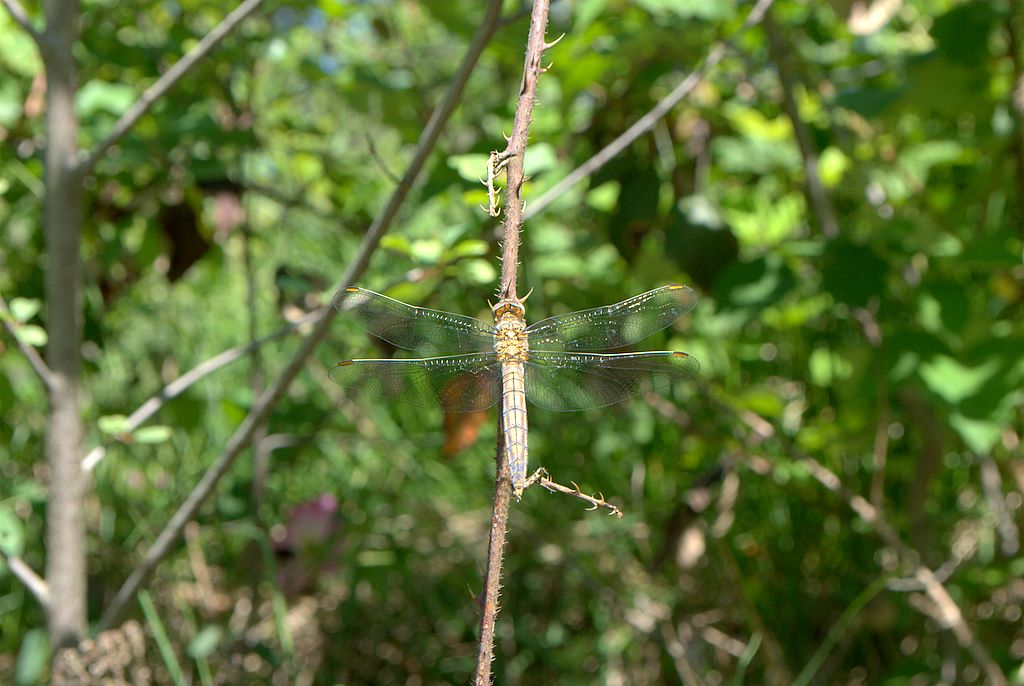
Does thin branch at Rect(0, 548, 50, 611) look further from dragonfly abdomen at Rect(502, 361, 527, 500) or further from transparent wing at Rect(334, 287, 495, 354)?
dragonfly abdomen at Rect(502, 361, 527, 500)

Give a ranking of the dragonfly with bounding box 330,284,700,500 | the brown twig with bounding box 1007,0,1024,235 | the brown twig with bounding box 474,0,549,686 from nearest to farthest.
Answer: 1. the brown twig with bounding box 474,0,549,686
2. the dragonfly with bounding box 330,284,700,500
3. the brown twig with bounding box 1007,0,1024,235

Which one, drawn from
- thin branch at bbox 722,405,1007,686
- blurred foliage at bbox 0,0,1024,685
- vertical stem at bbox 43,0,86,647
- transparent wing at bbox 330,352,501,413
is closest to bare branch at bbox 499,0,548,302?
transparent wing at bbox 330,352,501,413

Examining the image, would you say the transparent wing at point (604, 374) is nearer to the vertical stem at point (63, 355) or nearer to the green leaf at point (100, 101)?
the vertical stem at point (63, 355)

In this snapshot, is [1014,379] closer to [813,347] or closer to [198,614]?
[813,347]

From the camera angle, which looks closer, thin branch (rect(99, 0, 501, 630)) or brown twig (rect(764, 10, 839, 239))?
thin branch (rect(99, 0, 501, 630))

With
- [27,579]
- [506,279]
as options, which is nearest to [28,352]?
[27,579]

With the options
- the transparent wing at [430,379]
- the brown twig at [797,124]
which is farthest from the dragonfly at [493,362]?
the brown twig at [797,124]

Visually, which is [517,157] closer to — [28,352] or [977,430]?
[28,352]

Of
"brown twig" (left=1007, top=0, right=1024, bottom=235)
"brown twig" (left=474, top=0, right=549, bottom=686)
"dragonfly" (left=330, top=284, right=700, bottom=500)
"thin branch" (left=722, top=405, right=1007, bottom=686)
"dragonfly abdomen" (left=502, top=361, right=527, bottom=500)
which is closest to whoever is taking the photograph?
"brown twig" (left=474, top=0, right=549, bottom=686)
